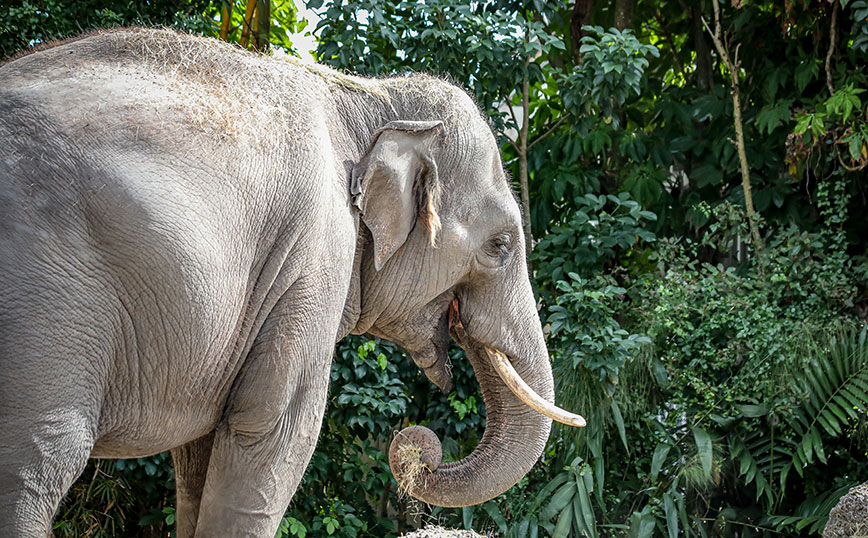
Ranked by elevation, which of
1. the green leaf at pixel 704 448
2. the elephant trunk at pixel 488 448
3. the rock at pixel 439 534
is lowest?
the green leaf at pixel 704 448

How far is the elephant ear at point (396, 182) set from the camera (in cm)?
251

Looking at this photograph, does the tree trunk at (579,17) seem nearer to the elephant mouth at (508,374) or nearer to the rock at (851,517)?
the rock at (851,517)

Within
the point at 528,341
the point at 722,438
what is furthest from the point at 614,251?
the point at 528,341

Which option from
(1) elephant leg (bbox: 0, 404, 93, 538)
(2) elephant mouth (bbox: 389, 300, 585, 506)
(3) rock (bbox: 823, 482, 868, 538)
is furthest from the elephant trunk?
(3) rock (bbox: 823, 482, 868, 538)

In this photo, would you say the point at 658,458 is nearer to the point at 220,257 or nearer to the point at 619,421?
the point at 619,421

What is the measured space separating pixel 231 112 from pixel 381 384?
299cm

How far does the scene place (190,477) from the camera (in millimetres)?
2664

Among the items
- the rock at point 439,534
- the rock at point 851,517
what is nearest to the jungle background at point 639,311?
the rock at point 439,534

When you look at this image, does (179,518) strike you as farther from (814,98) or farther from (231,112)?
(814,98)

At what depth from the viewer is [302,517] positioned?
508 centimetres

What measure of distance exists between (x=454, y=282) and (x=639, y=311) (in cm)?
298

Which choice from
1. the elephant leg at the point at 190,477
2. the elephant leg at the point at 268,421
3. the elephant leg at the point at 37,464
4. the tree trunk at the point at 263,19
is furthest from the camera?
the tree trunk at the point at 263,19

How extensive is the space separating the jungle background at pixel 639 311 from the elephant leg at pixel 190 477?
2.15 m

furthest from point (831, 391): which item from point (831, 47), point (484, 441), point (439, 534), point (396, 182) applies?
point (396, 182)
